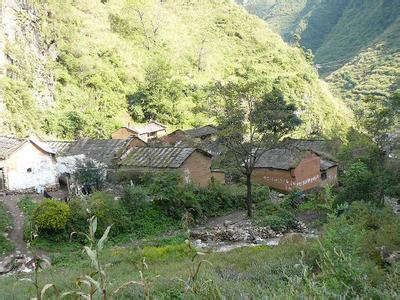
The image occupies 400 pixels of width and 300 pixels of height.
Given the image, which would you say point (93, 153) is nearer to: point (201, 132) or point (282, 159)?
point (282, 159)

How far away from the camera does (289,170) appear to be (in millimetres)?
31844

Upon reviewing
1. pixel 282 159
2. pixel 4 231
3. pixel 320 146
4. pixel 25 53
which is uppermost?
pixel 25 53

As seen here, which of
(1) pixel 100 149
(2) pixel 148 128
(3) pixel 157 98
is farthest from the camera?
(3) pixel 157 98

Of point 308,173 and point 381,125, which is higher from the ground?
point 381,125

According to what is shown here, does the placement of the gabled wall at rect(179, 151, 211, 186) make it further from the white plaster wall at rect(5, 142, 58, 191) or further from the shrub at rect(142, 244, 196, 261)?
the shrub at rect(142, 244, 196, 261)

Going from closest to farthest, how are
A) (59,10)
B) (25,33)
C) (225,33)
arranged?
(25,33) → (59,10) → (225,33)

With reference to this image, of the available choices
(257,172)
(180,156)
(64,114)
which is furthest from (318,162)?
(64,114)

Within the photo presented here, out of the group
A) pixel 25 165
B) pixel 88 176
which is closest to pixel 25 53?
pixel 25 165

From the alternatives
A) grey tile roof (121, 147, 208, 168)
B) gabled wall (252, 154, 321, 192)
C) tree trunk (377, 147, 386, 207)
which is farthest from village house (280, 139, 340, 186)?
grey tile roof (121, 147, 208, 168)

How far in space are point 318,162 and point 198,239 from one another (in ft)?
60.0

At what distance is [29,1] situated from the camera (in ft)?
137

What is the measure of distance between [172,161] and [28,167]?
25.5ft

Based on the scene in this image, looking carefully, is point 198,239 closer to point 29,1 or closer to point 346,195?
point 346,195

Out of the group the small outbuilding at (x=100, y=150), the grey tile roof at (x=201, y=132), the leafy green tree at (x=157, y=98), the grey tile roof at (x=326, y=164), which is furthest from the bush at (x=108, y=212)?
the leafy green tree at (x=157, y=98)
